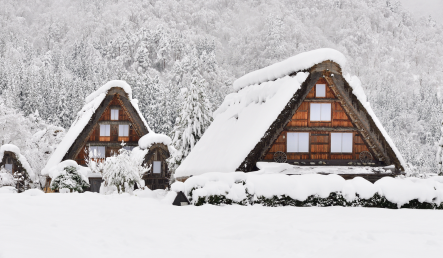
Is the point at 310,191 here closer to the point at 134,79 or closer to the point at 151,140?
the point at 151,140

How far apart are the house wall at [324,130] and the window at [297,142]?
16cm

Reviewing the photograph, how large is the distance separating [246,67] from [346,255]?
151 m

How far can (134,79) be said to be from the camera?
246ft

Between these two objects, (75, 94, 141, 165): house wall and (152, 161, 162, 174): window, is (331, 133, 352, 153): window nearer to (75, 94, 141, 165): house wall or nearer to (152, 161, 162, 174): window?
(152, 161, 162, 174): window

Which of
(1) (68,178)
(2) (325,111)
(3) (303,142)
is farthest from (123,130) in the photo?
(2) (325,111)

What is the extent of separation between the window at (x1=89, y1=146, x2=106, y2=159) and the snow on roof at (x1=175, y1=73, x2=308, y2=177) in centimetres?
1312

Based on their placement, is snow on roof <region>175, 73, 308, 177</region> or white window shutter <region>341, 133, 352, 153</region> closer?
snow on roof <region>175, 73, 308, 177</region>

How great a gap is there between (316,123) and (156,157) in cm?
1925

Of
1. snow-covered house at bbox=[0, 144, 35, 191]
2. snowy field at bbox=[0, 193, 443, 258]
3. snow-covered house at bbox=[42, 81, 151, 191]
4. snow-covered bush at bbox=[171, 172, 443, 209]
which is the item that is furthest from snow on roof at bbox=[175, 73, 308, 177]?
snow-covered house at bbox=[0, 144, 35, 191]

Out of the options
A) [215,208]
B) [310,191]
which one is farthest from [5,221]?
[310,191]

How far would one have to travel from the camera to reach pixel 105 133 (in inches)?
1515

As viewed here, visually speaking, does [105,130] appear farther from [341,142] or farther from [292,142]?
[341,142]

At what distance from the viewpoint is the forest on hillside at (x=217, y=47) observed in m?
102

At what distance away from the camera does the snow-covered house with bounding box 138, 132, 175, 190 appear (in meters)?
37.2
